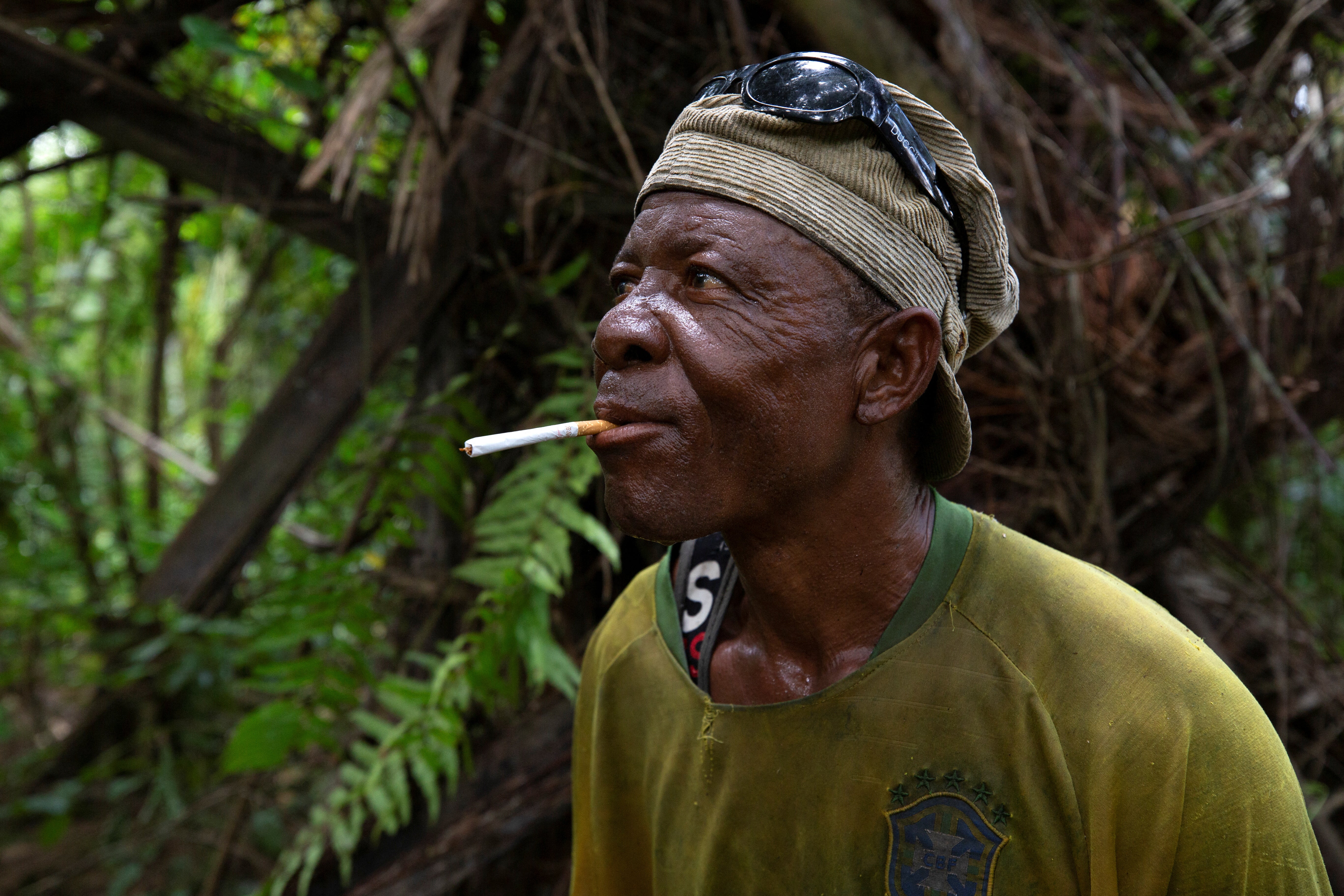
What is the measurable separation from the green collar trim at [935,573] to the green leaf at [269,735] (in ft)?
5.78

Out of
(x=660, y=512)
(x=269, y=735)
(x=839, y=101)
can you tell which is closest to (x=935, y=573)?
(x=660, y=512)

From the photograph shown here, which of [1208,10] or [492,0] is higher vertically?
[492,0]

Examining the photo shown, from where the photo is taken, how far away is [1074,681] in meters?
1.18

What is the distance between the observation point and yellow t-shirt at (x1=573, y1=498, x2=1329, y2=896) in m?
1.10

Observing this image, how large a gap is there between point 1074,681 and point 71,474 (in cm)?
413

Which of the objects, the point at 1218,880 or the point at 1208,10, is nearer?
the point at 1218,880

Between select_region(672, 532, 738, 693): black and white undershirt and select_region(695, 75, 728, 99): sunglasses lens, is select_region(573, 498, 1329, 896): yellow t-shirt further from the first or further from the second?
select_region(695, 75, 728, 99): sunglasses lens

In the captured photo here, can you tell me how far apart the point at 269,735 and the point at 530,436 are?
176 cm

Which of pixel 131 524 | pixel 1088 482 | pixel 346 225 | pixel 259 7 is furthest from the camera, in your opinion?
pixel 131 524

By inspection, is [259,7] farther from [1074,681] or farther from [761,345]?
[1074,681]

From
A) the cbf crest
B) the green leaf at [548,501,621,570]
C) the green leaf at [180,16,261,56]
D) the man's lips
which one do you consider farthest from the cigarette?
the green leaf at [180,16,261,56]

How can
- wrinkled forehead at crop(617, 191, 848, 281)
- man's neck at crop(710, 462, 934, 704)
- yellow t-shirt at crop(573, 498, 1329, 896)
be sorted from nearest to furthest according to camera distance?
yellow t-shirt at crop(573, 498, 1329, 896) → wrinkled forehead at crop(617, 191, 848, 281) → man's neck at crop(710, 462, 934, 704)

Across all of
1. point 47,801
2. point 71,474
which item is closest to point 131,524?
point 71,474

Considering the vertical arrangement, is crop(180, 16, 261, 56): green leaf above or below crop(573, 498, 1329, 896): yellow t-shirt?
above
